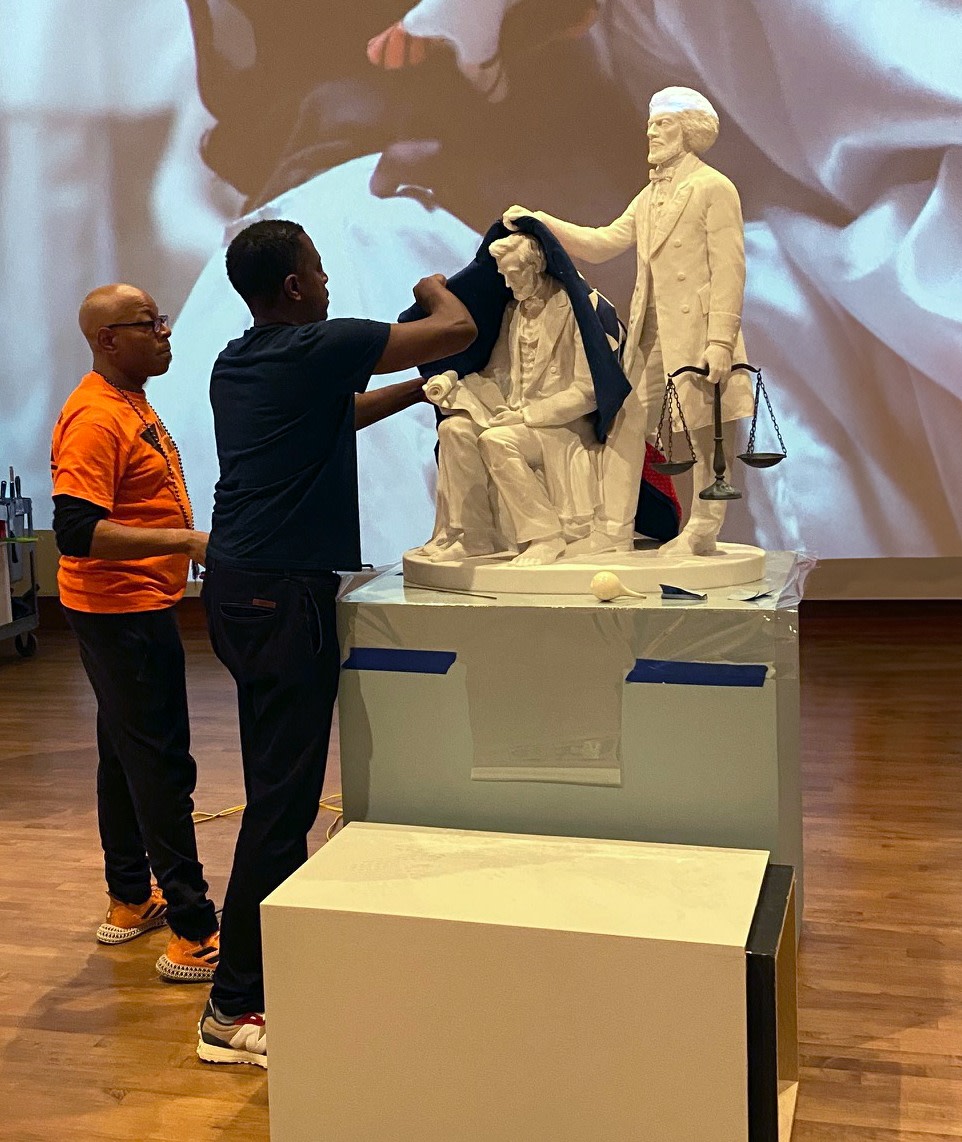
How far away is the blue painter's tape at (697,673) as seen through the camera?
2318mm

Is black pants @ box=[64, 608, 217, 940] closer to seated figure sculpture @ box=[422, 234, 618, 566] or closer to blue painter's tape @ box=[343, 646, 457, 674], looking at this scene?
blue painter's tape @ box=[343, 646, 457, 674]

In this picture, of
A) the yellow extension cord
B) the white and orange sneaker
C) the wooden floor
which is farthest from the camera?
the yellow extension cord

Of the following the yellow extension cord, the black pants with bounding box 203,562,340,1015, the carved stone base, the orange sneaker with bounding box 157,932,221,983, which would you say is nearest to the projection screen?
the yellow extension cord

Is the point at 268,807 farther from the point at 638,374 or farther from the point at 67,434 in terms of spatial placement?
the point at 638,374

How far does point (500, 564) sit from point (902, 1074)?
1.19 metres

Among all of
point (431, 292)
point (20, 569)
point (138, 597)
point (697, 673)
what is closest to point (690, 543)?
point (697, 673)

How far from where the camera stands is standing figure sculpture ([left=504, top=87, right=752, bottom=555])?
2566mm

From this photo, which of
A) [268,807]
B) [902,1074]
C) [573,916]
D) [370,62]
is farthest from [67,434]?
[370,62]

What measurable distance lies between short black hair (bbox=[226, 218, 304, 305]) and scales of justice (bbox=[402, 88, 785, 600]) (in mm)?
401

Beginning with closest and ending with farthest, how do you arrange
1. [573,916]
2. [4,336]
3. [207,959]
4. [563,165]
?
[573,916] → [207,959] → [563,165] → [4,336]

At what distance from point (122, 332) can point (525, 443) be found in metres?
0.88

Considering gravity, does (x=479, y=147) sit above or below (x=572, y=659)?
above

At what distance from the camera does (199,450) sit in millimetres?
6191

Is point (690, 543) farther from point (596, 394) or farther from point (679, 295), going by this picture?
point (679, 295)
